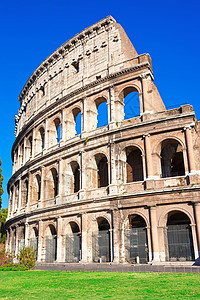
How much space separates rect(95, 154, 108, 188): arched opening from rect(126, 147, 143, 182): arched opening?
1.74m

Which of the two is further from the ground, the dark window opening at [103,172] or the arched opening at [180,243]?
the dark window opening at [103,172]

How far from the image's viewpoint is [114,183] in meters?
18.1

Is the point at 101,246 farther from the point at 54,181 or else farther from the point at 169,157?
the point at 54,181

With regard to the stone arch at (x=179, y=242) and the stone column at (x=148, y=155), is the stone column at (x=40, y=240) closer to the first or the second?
the stone column at (x=148, y=155)

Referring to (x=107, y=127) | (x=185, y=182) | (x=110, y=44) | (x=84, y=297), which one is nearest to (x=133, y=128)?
(x=107, y=127)

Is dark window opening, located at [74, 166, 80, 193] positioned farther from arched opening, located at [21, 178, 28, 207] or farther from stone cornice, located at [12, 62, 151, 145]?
arched opening, located at [21, 178, 28, 207]

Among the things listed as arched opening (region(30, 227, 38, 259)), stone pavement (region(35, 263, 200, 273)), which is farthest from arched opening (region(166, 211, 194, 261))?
arched opening (region(30, 227, 38, 259))

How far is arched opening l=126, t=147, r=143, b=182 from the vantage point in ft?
63.4

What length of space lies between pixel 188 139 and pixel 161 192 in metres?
3.27

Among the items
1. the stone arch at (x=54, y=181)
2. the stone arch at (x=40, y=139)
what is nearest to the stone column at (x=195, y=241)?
the stone arch at (x=54, y=181)

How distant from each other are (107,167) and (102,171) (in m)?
0.47

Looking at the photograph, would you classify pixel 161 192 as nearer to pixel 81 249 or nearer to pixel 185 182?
pixel 185 182

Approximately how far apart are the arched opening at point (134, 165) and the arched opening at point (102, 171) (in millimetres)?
1736

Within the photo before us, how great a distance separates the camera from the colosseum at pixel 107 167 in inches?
637
